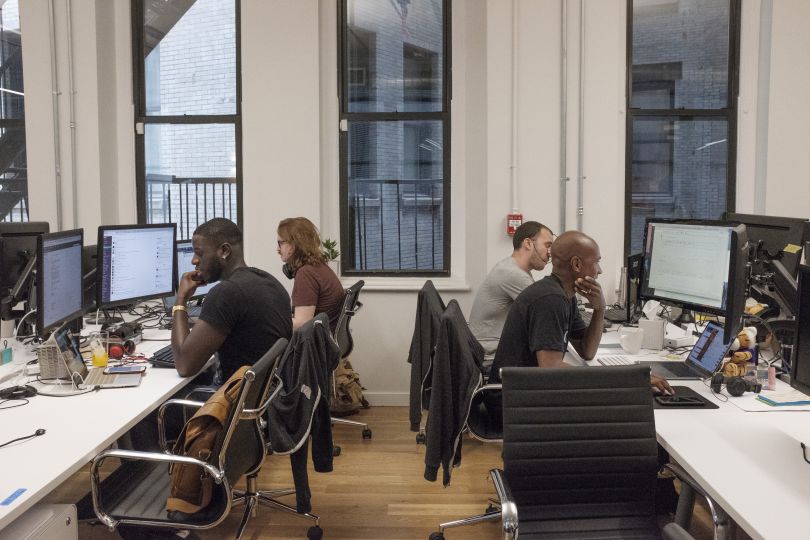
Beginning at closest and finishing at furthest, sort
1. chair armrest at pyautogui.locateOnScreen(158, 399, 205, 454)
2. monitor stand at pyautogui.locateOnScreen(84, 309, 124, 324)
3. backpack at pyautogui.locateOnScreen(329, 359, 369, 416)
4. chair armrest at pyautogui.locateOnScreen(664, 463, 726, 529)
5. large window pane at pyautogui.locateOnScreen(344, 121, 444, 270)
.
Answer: chair armrest at pyautogui.locateOnScreen(664, 463, 726, 529) < chair armrest at pyautogui.locateOnScreen(158, 399, 205, 454) < monitor stand at pyautogui.locateOnScreen(84, 309, 124, 324) < backpack at pyautogui.locateOnScreen(329, 359, 369, 416) < large window pane at pyautogui.locateOnScreen(344, 121, 444, 270)

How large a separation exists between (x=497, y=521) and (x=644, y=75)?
3.16m

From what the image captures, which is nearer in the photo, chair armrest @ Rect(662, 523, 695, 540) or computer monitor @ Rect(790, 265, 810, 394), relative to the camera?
chair armrest @ Rect(662, 523, 695, 540)

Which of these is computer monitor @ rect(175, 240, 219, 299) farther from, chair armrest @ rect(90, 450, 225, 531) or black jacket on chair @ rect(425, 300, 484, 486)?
chair armrest @ rect(90, 450, 225, 531)

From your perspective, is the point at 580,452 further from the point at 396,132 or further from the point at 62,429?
the point at 396,132

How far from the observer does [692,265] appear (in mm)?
2979

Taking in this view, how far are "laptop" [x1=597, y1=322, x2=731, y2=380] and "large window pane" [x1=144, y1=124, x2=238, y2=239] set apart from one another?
3.05 m

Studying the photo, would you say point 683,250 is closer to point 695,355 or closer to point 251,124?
point 695,355

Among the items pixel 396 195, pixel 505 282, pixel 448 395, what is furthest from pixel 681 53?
pixel 448 395

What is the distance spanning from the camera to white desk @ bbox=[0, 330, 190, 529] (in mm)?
1757

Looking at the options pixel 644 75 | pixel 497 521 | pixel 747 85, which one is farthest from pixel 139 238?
pixel 747 85

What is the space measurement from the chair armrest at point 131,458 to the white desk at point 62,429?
4 centimetres

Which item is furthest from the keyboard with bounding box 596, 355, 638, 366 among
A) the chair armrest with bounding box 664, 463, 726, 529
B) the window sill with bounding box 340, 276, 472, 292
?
the window sill with bounding box 340, 276, 472, 292

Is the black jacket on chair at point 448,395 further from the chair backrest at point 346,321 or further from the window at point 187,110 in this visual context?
the window at point 187,110

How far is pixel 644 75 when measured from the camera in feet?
15.8
